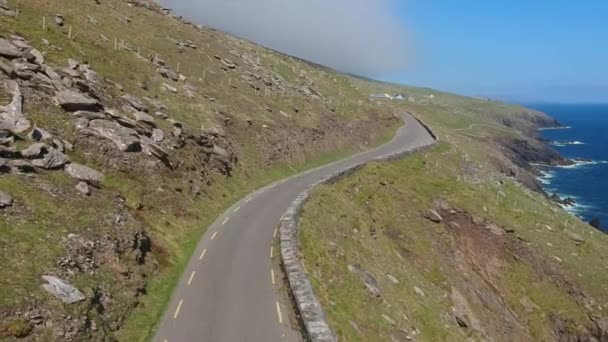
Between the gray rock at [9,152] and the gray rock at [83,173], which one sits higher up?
the gray rock at [9,152]

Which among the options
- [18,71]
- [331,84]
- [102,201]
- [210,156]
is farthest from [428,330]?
[331,84]

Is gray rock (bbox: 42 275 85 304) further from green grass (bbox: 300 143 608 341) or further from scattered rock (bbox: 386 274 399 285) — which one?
scattered rock (bbox: 386 274 399 285)

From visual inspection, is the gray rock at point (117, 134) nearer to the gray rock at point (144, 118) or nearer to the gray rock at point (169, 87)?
the gray rock at point (144, 118)

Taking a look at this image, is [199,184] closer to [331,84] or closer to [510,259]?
[510,259]

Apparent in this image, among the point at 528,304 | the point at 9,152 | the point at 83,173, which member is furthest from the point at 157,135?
the point at 528,304

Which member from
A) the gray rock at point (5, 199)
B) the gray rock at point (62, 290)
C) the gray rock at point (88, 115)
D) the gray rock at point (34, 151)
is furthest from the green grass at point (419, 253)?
the gray rock at point (88, 115)

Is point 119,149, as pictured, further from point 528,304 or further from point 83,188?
point 528,304
